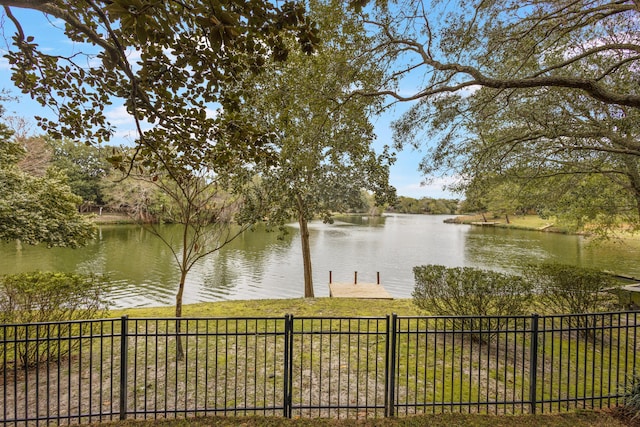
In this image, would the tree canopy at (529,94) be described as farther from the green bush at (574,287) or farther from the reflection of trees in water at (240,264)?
the reflection of trees in water at (240,264)

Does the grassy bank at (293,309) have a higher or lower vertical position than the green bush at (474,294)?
lower

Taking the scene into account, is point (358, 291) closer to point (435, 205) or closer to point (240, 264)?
point (240, 264)

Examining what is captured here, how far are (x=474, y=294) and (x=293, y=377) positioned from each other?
3.48 m

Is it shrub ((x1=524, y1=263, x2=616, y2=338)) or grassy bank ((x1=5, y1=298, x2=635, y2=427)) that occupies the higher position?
shrub ((x1=524, y1=263, x2=616, y2=338))

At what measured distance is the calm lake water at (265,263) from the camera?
1475cm

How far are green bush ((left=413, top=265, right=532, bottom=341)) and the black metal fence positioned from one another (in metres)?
0.32

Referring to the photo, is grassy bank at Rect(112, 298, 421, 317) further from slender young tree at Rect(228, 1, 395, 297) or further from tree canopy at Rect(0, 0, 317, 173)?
tree canopy at Rect(0, 0, 317, 173)

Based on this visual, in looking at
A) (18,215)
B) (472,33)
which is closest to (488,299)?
(472,33)

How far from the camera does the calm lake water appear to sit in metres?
14.8

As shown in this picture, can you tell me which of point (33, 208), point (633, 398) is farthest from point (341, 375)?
point (33, 208)

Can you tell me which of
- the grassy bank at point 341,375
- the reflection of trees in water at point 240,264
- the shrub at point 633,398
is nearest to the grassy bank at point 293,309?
the grassy bank at point 341,375

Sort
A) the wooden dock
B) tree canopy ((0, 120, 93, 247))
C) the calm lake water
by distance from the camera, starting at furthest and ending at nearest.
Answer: the calm lake water, the wooden dock, tree canopy ((0, 120, 93, 247))

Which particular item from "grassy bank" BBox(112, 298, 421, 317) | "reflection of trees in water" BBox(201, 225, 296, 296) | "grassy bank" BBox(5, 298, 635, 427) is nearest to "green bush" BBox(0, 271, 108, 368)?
"grassy bank" BBox(5, 298, 635, 427)

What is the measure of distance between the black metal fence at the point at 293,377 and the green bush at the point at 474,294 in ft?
1.06
